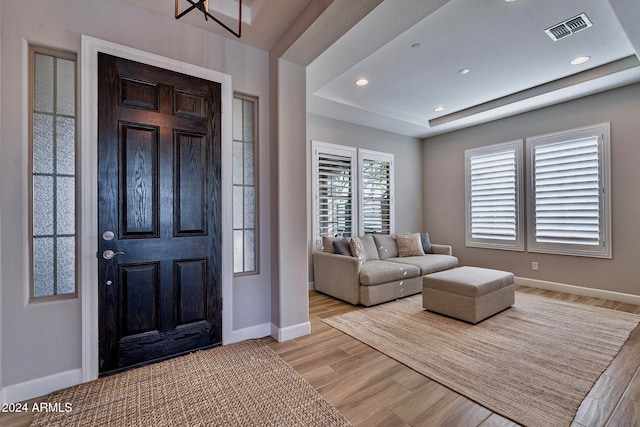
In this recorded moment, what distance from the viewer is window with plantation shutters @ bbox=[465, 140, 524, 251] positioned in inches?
190

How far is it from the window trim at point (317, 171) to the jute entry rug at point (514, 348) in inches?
60.5

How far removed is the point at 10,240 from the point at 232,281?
1.52 meters

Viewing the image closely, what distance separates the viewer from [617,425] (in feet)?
5.36

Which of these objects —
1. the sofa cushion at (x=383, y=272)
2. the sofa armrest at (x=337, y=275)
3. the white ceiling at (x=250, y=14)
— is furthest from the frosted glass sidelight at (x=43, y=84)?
the sofa cushion at (x=383, y=272)

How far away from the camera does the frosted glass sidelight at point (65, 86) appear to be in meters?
2.07

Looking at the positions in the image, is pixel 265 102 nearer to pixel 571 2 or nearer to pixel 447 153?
pixel 571 2

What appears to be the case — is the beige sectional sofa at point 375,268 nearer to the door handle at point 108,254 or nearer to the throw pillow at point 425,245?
the throw pillow at point 425,245

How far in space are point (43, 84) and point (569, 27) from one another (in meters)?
4.45

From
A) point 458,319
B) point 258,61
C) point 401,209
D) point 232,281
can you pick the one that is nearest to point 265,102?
point 258,61

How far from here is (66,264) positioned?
6.81ft

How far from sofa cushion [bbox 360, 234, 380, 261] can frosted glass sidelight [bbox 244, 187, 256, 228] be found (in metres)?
2.23

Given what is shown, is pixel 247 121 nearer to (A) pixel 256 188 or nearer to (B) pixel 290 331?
(A) pixel 256 188

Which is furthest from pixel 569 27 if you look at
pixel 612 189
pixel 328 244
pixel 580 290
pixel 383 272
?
pixel 328 244

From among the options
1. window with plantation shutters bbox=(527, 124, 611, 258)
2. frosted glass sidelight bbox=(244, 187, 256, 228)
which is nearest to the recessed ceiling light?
window with plantation shutters bbox=(527, 124, 611, 258)
